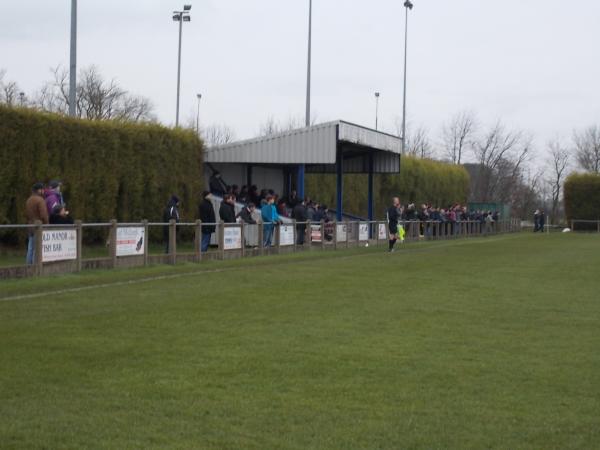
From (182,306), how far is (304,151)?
2054 cm

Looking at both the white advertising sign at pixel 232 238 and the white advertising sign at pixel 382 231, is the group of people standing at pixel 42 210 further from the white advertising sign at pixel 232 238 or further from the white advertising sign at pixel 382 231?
the white advertising sign at pixel 382 231

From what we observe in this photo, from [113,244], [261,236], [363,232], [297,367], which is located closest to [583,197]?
[363,232]

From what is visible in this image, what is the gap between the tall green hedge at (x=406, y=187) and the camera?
48250mm

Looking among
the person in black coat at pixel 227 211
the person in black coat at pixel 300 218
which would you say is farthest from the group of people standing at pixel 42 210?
the person in black coat at pixel 300 218

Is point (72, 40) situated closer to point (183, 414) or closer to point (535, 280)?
point (535, 280)

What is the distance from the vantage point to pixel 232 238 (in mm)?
26234

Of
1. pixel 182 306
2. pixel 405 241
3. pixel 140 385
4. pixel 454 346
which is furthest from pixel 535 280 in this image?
pixel 405 241

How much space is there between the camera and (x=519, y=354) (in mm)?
9898

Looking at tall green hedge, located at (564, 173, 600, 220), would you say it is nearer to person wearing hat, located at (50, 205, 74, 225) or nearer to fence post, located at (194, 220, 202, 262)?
fence post, located at (194, 220, 202, 262)

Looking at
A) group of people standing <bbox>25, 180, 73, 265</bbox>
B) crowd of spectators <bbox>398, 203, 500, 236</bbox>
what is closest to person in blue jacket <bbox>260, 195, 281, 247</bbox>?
group of people standing <bbox>25, 180, 73, 265</bbox>

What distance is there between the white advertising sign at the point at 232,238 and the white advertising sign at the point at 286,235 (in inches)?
108

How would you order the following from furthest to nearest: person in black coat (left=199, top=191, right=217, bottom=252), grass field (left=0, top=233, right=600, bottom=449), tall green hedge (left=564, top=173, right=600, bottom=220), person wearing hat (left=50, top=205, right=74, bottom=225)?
tall green hedge (left=564, top=173, right=600, bottom=220) → person in black coat (left=199, top=191, right=217, bottom=252) → person wearing hat (left=50, top=205, right=74, bottom=225) → grass field (left=0, top=233, right=600, bottom=449)

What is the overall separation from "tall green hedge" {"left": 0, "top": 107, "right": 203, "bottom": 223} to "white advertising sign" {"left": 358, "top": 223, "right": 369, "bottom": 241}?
240 inches

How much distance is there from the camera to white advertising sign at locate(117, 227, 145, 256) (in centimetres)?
2130
